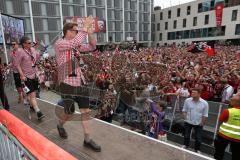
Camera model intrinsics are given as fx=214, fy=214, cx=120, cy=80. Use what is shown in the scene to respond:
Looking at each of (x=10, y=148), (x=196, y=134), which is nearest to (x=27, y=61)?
(x=10, y=148)

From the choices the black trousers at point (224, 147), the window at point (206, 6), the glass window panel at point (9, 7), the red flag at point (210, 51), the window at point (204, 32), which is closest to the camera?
the black trousers at point (224, 147)

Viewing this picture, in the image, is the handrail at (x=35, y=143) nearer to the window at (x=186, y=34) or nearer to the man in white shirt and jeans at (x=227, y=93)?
the man in white shirt and jeans at (x=227, y=93)

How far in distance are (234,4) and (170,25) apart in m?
17.7

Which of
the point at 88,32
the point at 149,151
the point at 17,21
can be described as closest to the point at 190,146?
the point at 149,151

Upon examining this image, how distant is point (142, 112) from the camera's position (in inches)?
236

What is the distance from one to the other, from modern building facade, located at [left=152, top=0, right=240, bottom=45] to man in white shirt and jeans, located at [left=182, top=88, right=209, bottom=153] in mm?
40946

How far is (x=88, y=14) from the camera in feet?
152

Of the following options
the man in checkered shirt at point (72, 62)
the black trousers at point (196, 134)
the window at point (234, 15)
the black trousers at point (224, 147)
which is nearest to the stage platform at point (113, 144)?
the man in checkered shirt at point (72, 62)

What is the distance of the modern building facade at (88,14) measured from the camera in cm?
3825

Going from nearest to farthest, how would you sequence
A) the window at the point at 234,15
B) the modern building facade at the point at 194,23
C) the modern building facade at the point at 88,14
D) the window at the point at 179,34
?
the modern building facade at the point at 88,14 → the window at the point at 234,15 → the modern building facade at the point at 194,23 → the window at the point at 179,34

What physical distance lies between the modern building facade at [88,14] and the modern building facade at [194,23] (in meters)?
3.35

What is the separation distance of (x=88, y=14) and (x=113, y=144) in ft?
151

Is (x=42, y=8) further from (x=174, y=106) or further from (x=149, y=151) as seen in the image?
(x=149, y=151)

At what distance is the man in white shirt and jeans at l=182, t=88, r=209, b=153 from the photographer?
199 inches
